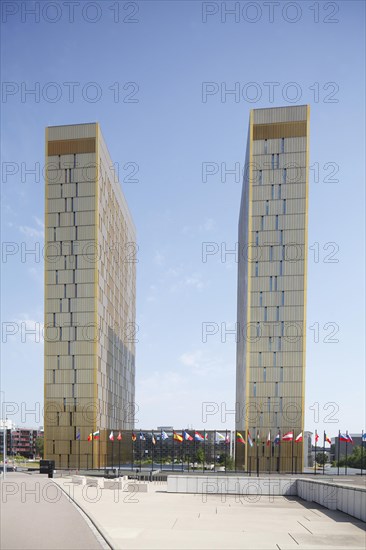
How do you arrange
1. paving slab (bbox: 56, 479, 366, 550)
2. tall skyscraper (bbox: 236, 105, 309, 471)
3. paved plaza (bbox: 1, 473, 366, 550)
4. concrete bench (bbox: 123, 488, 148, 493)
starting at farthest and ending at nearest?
tall skyscraper (bbox: 236, 105, 309, 471)
concrete bench (bbox: 123, 488, 148, 493)
paving slab (bbox: 56, 479, 366, 550)
paved plaza (bbox: 1, 473, 366, 550)

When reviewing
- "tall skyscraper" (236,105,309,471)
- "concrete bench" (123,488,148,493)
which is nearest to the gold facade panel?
"tall skyscraper" (236,105,309,471)

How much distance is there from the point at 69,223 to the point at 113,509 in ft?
184

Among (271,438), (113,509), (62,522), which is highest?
(62,522)

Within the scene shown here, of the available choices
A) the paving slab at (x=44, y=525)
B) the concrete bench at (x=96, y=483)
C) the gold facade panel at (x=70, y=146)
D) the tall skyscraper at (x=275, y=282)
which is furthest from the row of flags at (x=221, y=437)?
the gold facade panel at (x=70, y=146)

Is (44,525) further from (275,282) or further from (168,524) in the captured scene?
(275,282)

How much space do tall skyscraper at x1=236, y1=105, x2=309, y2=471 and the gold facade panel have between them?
23368mm

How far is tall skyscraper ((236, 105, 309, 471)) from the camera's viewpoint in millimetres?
70875

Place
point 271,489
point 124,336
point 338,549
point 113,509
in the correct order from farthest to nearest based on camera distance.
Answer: point 124,336 < point 271,489 < point 113,509 < point 338,549

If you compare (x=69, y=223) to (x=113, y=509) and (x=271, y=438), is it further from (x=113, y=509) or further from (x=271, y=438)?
(x=113, y=509)

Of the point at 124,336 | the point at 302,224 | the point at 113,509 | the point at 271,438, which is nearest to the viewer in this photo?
the point at 113,509

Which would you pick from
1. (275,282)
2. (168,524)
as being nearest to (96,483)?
(168,524)

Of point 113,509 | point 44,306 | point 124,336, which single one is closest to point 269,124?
point 44,306

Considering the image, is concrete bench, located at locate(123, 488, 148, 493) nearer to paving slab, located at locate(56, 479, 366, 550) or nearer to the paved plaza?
paving slab, located at locate(56, 479, 366, 550)

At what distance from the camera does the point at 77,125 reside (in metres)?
79.3
